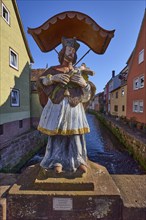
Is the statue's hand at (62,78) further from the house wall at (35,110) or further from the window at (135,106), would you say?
the window at (135,106)

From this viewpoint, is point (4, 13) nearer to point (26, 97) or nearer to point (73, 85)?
point (26, 97)

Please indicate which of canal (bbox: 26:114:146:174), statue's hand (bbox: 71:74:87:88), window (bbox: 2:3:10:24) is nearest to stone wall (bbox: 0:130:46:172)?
canal (bbox: 26:114:146:174)

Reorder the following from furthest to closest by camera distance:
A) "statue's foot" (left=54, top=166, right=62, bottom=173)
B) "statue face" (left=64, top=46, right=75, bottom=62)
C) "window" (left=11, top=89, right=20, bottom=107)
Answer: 1. "window" (left=11, top=89, right=20, bottom=107)
2. "statue face" (left=64, top=46, right=75, bottom=62)
3. "statue's foot" (left=54, top=166, right=62, bottom=173)

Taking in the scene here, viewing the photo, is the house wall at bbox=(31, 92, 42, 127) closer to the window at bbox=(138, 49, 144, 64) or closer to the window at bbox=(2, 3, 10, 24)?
the window at bbox=(2, 3, 10, 24)

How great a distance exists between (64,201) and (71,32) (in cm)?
285

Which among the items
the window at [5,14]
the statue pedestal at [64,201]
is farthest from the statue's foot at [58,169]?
the window at [5,14]

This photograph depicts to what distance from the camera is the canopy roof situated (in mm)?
2436

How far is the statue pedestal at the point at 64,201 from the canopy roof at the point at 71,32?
2.39m

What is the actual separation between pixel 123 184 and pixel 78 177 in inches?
36.9

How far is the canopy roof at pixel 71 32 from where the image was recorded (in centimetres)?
244

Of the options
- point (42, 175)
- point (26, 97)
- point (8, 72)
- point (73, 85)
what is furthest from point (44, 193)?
point (26, 97)

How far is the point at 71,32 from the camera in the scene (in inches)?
110

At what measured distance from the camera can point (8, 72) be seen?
10.4 m

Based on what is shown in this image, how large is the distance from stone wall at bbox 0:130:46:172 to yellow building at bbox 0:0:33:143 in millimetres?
905
